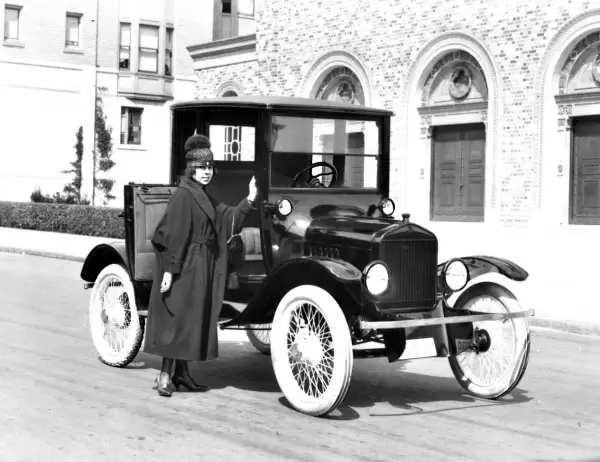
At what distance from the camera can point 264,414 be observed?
6.89 metres

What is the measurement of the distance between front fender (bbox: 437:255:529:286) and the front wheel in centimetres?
16

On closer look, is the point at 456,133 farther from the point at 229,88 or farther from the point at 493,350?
the point at 493,350

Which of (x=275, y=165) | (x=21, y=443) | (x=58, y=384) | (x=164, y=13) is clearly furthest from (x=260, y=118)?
(x=164, y=13)

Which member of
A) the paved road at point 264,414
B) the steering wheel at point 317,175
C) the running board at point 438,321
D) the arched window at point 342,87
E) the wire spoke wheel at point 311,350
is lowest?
the paved road at point 264,414

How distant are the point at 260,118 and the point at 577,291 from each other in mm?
8190

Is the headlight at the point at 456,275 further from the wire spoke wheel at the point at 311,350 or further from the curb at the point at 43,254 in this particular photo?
the curb at the point at 43,254

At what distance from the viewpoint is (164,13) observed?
4422 cm

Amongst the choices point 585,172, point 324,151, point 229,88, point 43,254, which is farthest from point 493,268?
point 229,88

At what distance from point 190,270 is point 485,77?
1677cm

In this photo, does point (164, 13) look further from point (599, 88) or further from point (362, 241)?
point (362, 241)

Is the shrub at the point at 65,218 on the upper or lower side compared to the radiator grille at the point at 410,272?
upper

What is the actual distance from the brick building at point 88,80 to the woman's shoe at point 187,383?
114 ft

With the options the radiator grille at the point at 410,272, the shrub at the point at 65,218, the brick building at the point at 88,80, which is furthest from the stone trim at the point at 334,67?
the radiator grille at the point at 410,272

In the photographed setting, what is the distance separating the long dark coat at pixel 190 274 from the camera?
24.5ft
